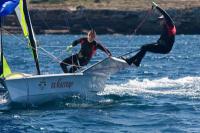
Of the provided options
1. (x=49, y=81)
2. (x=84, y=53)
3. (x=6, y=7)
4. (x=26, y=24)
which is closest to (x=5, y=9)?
(x=6, y=7)

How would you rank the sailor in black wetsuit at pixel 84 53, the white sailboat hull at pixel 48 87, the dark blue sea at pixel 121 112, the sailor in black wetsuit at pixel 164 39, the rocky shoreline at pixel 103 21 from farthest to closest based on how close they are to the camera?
the rocky shoreline at pixel 103 21 < the sailor in black wetsuit at pixel 84 53 < the sailor in black wetsuit at pixel 164 39 < the white sailboat hull at pixel 48 87 < the dark blue sea at pixel 121 112

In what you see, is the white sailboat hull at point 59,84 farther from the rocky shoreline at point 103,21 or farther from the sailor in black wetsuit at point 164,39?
the rocky shoreline at point 103,21

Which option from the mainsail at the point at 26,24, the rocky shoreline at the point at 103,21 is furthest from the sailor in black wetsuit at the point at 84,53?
the rocky shoreline at the point at 103,21

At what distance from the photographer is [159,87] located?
84.9 feet

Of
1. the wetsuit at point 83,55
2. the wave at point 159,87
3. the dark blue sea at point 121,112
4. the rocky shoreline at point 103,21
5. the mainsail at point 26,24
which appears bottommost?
the dark blue sea at point 121,112

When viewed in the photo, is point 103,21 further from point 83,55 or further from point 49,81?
point 49,81

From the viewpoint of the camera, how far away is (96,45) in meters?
22.5

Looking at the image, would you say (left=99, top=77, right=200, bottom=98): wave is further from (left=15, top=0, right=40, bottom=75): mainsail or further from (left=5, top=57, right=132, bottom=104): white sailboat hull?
(left=15, top=0, right=40, bottom=75): mainsail

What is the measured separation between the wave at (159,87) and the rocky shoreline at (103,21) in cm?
7615

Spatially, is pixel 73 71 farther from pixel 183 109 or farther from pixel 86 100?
pixel 183 109

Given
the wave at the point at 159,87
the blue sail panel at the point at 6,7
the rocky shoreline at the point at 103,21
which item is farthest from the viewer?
the rocky shoreline at the point at 103,21

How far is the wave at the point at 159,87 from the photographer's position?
23.9 meters

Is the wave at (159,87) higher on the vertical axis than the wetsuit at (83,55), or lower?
lower

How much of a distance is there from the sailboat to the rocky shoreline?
81253mm
